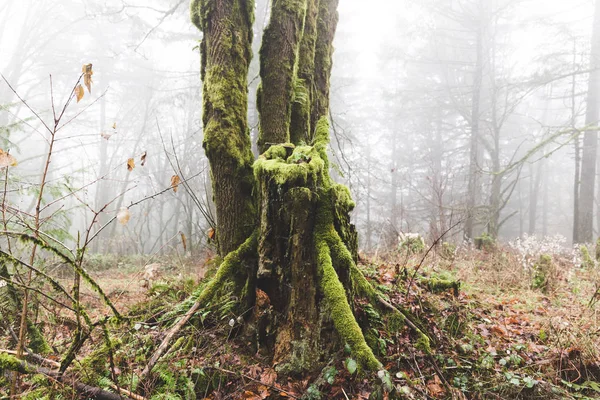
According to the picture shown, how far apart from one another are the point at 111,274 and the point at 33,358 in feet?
29.1

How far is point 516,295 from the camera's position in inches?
201

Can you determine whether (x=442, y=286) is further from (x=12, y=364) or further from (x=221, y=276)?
(x=12, y=364)

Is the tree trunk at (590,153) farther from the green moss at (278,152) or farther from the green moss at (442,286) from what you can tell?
the green moss at (278,152)

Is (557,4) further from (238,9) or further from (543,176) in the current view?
(543,176)

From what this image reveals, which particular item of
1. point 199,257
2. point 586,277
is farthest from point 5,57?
point 586,277

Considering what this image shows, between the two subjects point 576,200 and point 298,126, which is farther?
point 576,200

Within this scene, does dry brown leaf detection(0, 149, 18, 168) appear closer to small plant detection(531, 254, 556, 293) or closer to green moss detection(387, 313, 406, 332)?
green moss detection(387, 313, 406, 332)

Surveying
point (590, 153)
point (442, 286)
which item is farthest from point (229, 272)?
point (590, 153)

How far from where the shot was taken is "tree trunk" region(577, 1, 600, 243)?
463 inches

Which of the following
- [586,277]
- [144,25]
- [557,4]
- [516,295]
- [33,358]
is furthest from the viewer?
[557,4]

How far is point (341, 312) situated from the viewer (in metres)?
2.51

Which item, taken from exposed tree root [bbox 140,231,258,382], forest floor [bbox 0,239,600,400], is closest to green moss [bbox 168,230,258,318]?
exposed tree root [bbox 140,231,258,382]

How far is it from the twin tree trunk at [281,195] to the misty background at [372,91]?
10.1ft

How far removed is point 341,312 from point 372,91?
2558 centimetres
